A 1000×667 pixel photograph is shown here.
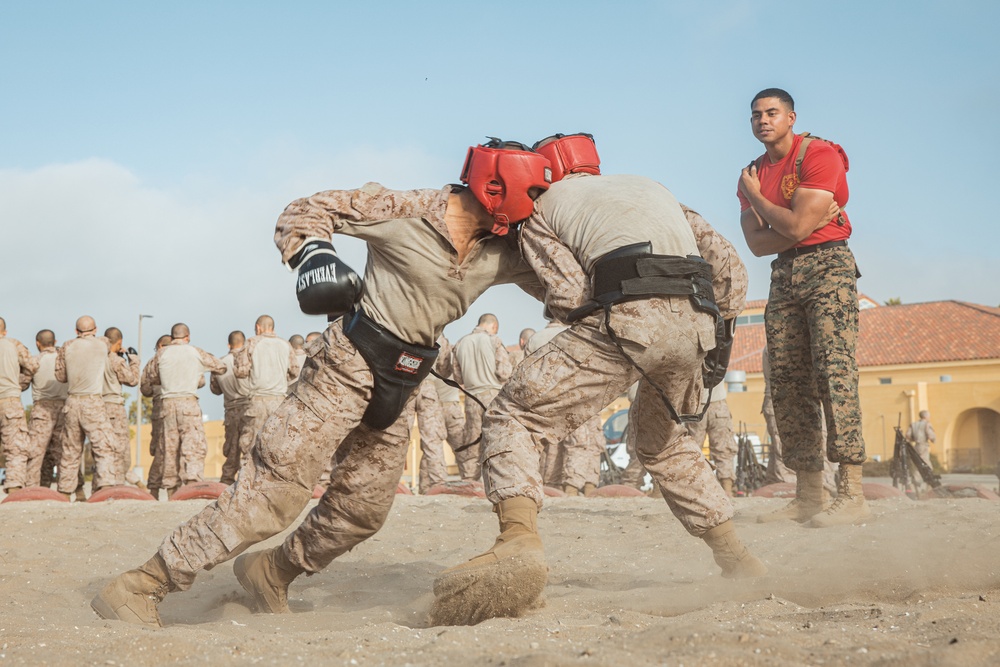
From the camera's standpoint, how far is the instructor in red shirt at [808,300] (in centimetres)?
582

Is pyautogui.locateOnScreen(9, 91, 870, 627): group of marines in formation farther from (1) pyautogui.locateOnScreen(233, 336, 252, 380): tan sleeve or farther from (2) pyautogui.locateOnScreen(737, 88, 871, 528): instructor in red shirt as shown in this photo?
(1) pyautogui.locateOnScreen(233, 336, 252, 380): tan sleeve

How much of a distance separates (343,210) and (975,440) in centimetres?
4044

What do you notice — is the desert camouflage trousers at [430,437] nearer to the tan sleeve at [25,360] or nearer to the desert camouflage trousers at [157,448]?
the desert camouflage trousers at [157,448]

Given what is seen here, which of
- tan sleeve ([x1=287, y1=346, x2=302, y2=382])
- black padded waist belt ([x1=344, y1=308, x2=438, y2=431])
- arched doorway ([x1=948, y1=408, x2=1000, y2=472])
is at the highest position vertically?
tan sleeve ([x1=287, y1=346, x2=302, y2=382])

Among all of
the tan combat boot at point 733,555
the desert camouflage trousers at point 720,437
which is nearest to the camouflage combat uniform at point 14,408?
the desert camouflage trousers at point 720,437

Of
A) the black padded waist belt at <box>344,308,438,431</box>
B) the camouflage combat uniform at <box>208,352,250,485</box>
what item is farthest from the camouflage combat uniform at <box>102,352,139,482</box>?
the black padded waist belt at <box>344,308,438,431</box>

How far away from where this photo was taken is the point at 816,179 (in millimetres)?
5863

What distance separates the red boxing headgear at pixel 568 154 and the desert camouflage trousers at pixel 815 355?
2.44 metres

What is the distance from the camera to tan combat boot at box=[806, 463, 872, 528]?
227 inches

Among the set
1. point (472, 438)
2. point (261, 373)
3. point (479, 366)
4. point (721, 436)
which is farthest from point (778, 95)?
point (261, 373)

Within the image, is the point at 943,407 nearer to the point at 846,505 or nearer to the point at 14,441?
the point at 14,441

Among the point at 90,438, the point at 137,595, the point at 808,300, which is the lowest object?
the point at 137,595

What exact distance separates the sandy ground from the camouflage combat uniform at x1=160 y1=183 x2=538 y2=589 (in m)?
0.37

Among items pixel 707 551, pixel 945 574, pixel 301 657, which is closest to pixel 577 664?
pixel 301 657
